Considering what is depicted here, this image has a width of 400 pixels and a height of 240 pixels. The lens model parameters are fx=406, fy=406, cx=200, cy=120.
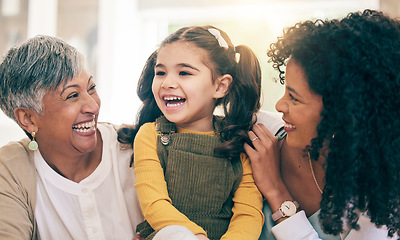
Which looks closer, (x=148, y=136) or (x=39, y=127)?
(x=148, y=136)

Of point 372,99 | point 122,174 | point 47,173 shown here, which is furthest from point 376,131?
point 47,173

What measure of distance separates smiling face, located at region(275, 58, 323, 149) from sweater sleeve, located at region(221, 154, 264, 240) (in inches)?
10.4

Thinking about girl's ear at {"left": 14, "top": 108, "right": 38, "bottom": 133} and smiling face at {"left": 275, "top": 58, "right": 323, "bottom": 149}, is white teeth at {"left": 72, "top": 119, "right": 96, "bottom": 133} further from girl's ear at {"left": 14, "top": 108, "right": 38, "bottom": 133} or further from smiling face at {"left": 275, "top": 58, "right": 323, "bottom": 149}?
smiling face at {"left": 275, "top": 58, "right": 323, "bottom": 149}

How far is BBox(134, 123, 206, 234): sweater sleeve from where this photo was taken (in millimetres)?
1445

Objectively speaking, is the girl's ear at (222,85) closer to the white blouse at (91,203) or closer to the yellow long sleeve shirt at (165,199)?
the yellow long sleeve shirt at (165,199)

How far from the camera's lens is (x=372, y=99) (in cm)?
125

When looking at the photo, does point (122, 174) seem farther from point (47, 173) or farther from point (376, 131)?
point (376, 131)

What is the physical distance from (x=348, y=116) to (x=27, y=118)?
1.30m

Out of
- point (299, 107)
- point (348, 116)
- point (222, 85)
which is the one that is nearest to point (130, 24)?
point (222, 85)

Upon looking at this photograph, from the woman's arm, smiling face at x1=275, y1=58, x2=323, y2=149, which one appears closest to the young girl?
smiling face at x1=275, y1=58, x2=323, y2=149

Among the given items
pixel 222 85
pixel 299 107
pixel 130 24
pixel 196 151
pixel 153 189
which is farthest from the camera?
pixel 130 24

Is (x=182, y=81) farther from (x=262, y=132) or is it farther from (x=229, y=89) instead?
(x=262, y=132)

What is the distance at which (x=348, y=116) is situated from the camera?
124 centimetres

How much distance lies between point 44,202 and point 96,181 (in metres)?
0.22
